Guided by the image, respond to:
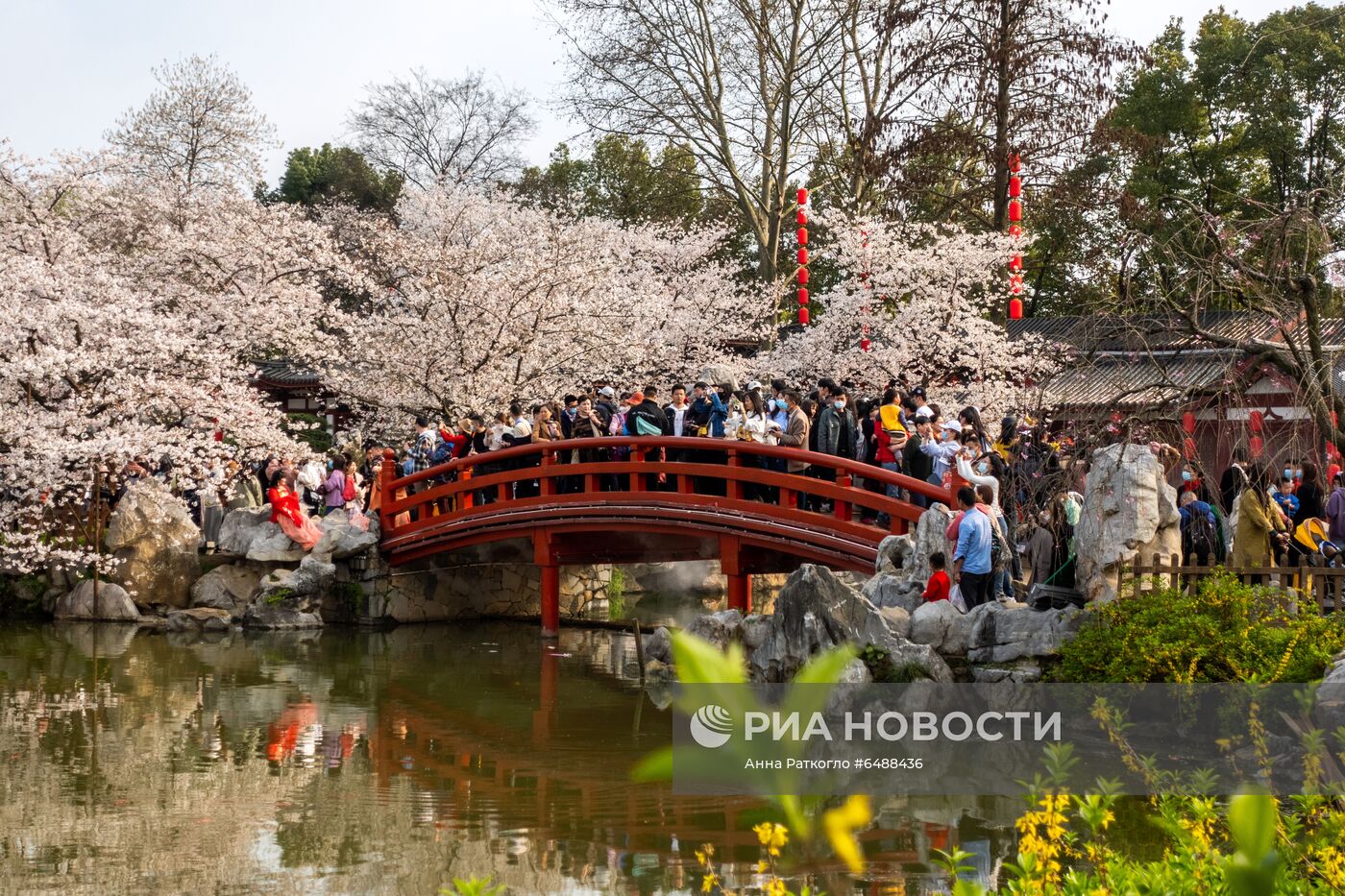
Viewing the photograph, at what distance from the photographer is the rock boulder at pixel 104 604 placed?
1825 cm

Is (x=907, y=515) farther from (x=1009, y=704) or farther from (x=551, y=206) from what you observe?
(x=551, y=206)

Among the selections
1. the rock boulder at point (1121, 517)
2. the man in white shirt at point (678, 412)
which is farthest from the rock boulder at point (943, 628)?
the man in white shirt at point (678, 412)

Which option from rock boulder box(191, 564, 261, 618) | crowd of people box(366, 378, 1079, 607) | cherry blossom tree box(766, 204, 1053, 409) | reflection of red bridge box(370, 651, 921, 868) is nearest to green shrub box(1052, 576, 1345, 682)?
crowd of people box(366, 378, 1079, 607)

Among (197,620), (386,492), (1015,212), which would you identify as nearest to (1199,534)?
(1015,212)

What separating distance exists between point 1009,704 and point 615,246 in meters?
20.2

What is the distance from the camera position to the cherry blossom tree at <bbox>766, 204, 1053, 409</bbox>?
20.6m

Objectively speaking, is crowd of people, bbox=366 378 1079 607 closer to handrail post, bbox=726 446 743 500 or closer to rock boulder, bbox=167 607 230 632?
handrail post, bbox=726 446 743 500

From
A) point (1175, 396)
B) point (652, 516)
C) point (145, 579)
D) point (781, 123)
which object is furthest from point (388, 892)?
point (781, 123)

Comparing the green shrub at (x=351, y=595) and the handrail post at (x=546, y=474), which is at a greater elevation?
the handrail post at (x=546, y=474)

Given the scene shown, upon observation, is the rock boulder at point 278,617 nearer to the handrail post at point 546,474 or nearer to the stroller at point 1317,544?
the handrail post at point 546,474

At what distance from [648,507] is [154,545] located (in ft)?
24.6

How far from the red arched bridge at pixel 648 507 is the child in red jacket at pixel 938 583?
2.17 ft

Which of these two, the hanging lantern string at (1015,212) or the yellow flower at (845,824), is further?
the hanging lantern string at (1015,212)

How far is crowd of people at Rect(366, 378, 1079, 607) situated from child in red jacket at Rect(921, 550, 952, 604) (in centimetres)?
12
